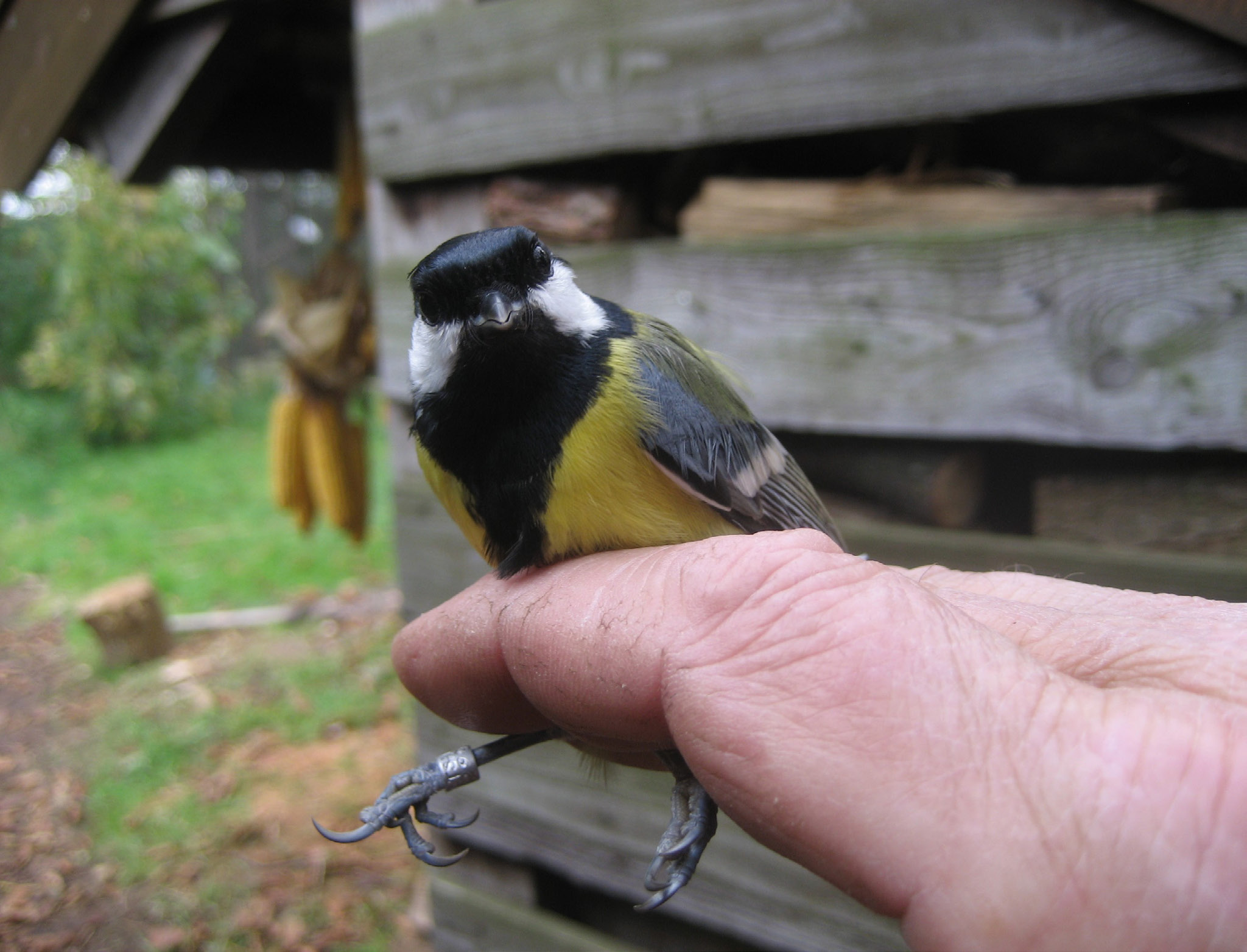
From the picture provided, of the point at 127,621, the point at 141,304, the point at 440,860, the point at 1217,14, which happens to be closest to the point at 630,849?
the point at 440,860

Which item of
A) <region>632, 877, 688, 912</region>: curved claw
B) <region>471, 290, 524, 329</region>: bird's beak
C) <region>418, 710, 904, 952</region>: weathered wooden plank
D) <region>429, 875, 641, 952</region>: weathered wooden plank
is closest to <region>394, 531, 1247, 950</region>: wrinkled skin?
<region>632, 877, 688, 912</region>: curved claw

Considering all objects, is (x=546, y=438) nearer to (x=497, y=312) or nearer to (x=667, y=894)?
(x=497, y=312)

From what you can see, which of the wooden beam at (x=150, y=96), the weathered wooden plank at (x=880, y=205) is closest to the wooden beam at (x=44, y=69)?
the wooden beam at (x=150, y=96)

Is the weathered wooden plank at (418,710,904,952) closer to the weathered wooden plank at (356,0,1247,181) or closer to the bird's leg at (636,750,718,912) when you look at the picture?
the bird's leg at (636,750,718,912)

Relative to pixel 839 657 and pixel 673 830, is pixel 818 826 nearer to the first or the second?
pixel 839 657

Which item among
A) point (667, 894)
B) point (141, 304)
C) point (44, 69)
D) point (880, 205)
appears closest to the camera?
point (667, 894)

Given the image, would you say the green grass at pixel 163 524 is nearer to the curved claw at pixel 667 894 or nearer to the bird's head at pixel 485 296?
the bird's head at pixel 485 296
